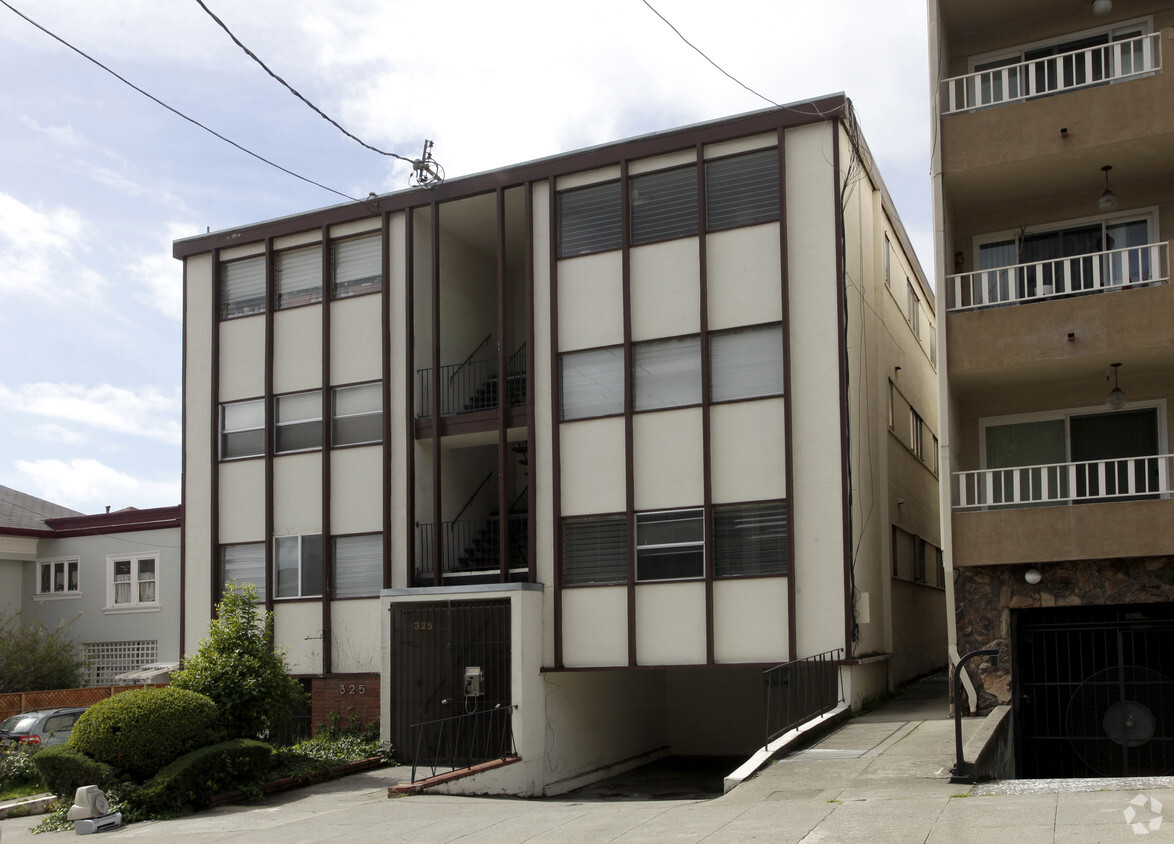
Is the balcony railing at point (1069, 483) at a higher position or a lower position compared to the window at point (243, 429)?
lower

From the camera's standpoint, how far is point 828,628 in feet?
59.3

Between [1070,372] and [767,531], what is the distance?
5.15 metres

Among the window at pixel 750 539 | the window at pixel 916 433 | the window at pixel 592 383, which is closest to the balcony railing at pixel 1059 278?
the window at pixel 750 539

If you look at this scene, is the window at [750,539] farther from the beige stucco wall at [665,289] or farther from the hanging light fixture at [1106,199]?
the hanging light fixture at [1106,199]

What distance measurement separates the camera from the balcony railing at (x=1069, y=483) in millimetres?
16500

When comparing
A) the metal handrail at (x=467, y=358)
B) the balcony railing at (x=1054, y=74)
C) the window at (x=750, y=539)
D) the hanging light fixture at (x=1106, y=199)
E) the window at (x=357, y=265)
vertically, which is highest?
the balcony railing at (x=1054, y=74)

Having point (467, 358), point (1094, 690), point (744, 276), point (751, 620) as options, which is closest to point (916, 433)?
point (744, 276)

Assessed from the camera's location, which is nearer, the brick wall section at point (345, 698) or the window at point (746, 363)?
the window at point (746, 363)

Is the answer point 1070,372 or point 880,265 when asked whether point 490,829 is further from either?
point 880,265

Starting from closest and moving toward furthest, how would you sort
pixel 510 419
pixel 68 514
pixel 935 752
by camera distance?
pixel 935 752 → pixel 510 419 → pixel 68 514

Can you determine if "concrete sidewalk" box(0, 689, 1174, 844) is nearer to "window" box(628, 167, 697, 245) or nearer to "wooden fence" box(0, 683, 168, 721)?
"wooden fence" box(0, 683, 168, 721)

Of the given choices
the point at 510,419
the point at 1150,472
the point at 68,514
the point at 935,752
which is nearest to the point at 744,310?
the point at 510,419

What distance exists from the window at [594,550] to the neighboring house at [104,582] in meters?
12.7

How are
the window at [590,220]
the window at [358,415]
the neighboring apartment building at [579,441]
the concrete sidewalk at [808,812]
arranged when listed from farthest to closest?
the window at [358,415] < the window at [590,220] < the neighboring apartment building at [579,441] < the concrete sidewalk at [808,812]
